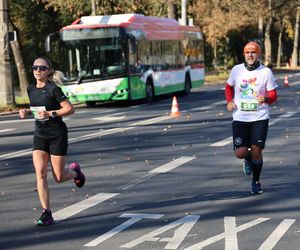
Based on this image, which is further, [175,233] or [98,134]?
[98,134]

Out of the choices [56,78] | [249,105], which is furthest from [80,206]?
[249,105]

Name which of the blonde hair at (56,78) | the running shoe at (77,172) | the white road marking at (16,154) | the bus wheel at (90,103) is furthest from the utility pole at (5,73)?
the blonde hair at (56,78)

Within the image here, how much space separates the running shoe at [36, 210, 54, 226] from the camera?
7.05m

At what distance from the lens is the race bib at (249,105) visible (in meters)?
8.38

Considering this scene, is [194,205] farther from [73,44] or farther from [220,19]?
[220,19]

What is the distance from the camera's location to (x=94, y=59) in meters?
24.6

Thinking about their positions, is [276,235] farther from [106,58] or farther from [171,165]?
[106,58]

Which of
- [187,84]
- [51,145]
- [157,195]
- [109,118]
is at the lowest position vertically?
[187,84]

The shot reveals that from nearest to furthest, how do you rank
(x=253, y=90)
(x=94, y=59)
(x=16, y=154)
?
(x=253, y=90) → (x=16, y=154) → (x=94, y=59)

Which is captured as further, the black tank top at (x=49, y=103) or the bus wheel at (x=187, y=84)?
the bus wheel at (x=187, y=84)

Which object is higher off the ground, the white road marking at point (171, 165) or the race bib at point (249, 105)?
the race bib at point (249, 105)

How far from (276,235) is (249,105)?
7.26ft

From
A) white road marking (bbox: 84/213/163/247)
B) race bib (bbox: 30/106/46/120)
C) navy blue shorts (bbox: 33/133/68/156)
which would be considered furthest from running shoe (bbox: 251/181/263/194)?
race bib (bbox: 30/106/46/120)

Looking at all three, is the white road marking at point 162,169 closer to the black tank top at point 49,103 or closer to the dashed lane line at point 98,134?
the black tank top at point 49,103
